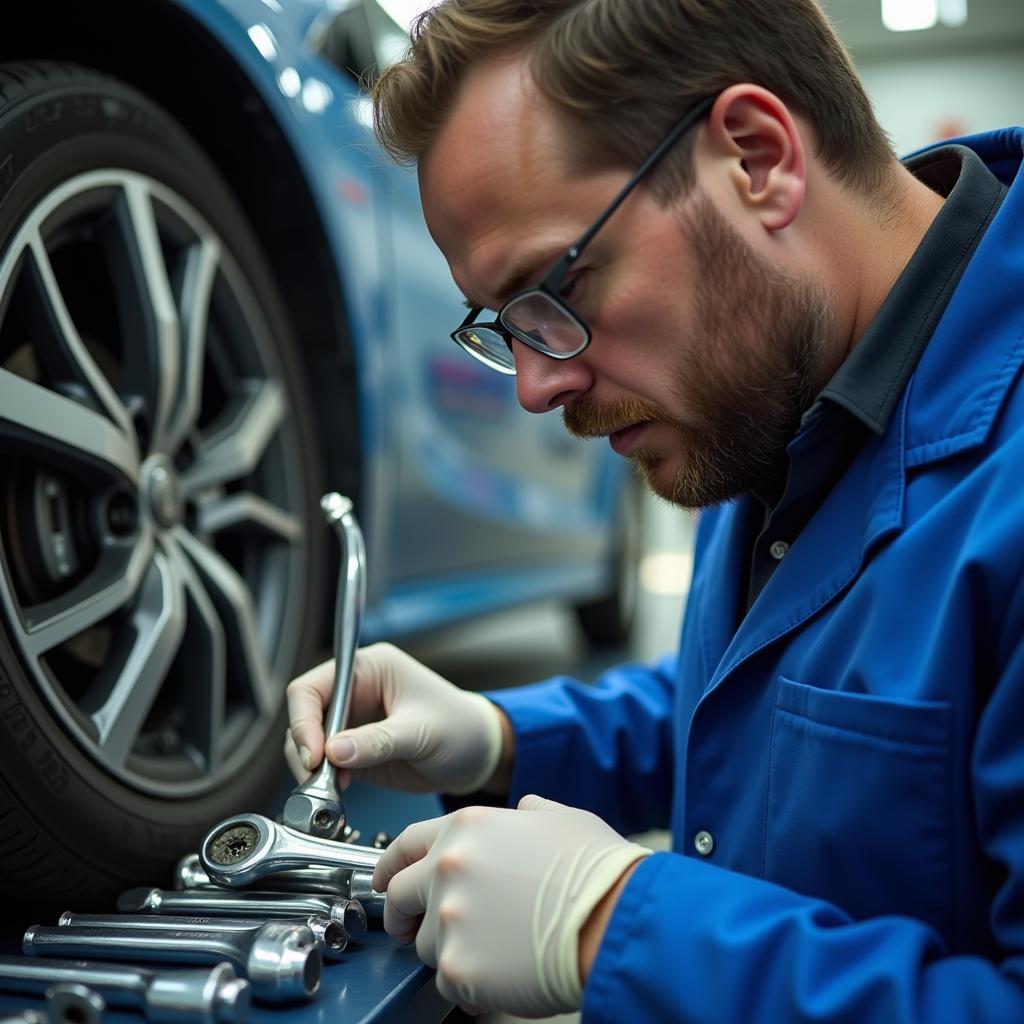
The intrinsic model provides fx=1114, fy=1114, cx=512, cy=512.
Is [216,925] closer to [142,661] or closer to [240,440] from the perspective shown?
[142,661]

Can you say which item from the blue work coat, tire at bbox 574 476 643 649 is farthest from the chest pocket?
tire at bbox 574 476 643 649

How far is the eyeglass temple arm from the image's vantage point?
2.66 feet

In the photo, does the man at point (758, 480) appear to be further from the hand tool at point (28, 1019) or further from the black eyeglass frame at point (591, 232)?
the hand tool at point (28, 1019)

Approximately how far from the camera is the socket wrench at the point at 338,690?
0.88m

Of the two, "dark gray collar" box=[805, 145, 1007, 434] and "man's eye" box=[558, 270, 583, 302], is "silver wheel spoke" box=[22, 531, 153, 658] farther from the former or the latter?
"dark gray collar" box=[805, 145, 1007, 434]

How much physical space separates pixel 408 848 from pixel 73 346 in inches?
21.6

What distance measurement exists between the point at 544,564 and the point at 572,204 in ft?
5.33

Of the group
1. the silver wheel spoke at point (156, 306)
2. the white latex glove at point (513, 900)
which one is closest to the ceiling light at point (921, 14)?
the silver wheel spoke at point (156, 306)

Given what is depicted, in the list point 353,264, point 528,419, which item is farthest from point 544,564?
point 353,264

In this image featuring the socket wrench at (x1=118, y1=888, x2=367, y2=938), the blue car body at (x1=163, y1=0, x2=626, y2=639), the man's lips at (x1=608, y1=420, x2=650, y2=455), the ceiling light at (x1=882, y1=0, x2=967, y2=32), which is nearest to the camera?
the socket wrench at (x1=118, y1=888, x2=367, y2=938)

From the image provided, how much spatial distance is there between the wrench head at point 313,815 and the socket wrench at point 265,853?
0.01m

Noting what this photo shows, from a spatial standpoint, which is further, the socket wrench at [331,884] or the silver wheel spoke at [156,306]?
the silver wheel spoke at [156,306]

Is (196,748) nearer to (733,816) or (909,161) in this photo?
(733,816)

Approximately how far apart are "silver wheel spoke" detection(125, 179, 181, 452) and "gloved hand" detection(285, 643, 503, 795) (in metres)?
0.30
